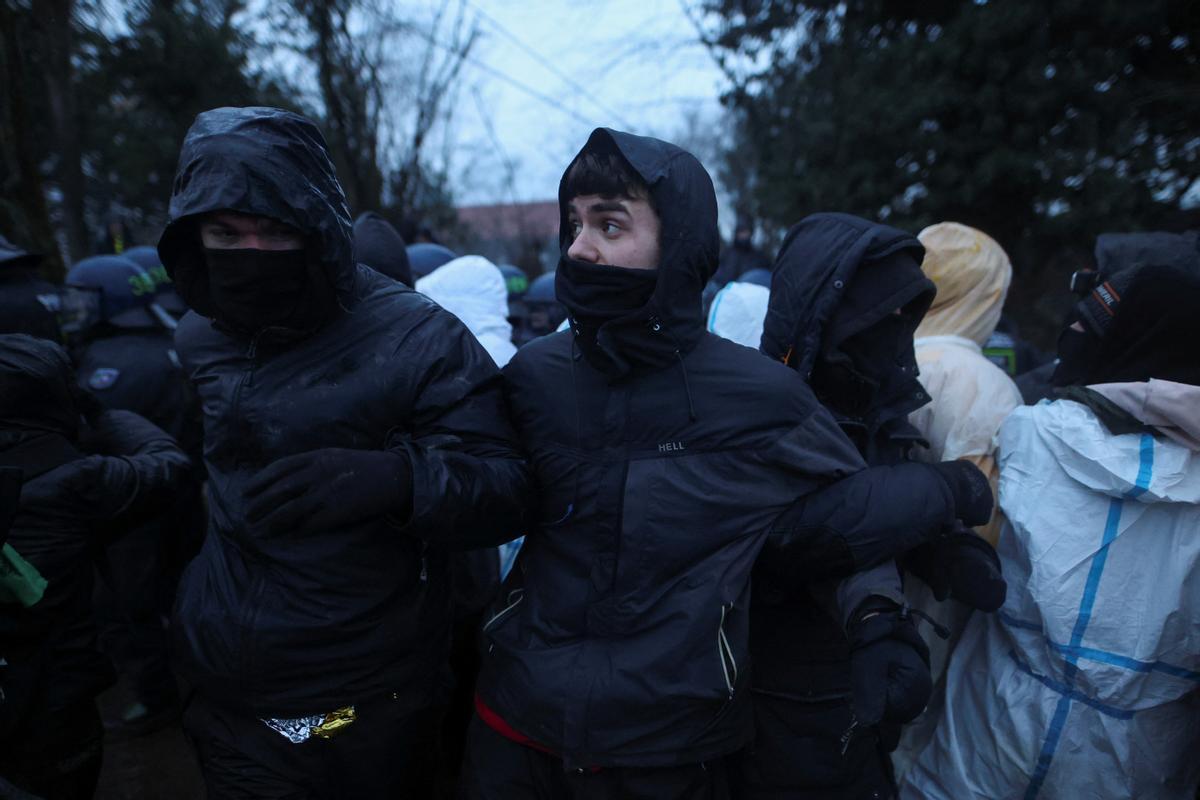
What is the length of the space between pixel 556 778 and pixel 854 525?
2.87 feet

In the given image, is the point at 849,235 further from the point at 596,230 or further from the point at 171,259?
the point at 171,259

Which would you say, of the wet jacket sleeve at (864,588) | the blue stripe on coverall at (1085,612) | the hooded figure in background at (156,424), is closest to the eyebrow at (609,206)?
the wet jacket sleeve at (864,588)

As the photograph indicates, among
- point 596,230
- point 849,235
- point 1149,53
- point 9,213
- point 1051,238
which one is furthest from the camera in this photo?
point 1051,238

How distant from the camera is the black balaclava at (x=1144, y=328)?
6.41ft

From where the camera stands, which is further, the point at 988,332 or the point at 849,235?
the point at 988,332

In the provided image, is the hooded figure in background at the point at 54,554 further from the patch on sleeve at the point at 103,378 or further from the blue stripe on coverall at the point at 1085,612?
the blue stripe on coverall at the point at 1085,612

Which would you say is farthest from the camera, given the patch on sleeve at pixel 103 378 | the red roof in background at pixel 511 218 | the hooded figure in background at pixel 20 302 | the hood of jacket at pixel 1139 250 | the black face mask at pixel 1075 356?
the red roof in background at pixel 511 218

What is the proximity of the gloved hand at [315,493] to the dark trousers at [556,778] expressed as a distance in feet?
2.17

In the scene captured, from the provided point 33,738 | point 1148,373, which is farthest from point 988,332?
point 33,738

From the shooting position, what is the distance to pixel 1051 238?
628 centimetres

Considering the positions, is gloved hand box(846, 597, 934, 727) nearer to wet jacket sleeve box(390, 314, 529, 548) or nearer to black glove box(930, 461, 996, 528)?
black glove box(930, 461, 996, 528)

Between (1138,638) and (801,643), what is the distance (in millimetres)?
839

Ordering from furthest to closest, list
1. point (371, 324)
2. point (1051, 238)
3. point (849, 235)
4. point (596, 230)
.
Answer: point (1051, 238), point (849, 235), point (371, 324), point (596, 230)

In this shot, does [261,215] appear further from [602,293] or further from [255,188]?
[602,293]
